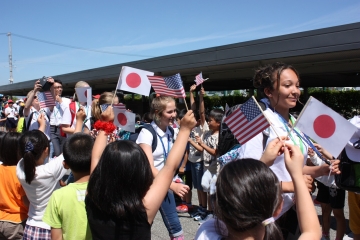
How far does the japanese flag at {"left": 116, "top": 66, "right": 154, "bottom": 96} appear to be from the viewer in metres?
4.28

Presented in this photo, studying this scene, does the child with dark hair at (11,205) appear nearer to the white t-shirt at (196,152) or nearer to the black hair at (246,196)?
the black hair at (246,196)

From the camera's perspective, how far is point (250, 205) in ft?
5.16

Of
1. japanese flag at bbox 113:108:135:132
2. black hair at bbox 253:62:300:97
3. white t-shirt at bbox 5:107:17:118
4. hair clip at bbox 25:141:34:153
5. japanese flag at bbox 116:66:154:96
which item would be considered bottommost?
hair clip at bbox 25:141:34:153

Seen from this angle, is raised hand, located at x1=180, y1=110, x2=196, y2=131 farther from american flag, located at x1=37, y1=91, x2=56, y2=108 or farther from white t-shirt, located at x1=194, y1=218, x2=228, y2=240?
american flag, located at x1=37, y1=91, x2=56, y2=108

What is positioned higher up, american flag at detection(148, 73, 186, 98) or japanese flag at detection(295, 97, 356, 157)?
american flag at detection(148, 73, 186, 98)

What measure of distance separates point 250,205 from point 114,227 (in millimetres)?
801

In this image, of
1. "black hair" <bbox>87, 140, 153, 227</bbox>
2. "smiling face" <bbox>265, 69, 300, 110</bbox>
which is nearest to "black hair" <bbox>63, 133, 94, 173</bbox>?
"black hair" <bbox>87, 140, 153, 227</bbox>

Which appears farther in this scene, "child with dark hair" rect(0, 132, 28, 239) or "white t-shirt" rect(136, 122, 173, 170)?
"white t-shirt" rect(136, 122, 173, 170)

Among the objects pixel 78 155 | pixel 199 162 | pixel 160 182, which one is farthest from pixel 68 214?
pixel 199 162

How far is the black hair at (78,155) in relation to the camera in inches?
103

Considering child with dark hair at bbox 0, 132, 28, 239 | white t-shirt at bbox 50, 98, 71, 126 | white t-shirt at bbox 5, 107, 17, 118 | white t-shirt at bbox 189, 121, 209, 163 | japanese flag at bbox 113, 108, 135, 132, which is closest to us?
child with dark hair at bbox 0, 132, 28, 239

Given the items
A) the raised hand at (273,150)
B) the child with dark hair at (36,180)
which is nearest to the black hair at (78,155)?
the child with dark hair at (36,180)

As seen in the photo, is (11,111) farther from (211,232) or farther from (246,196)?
(246,196)

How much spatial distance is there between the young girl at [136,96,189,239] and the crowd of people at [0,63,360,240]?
0.01m
